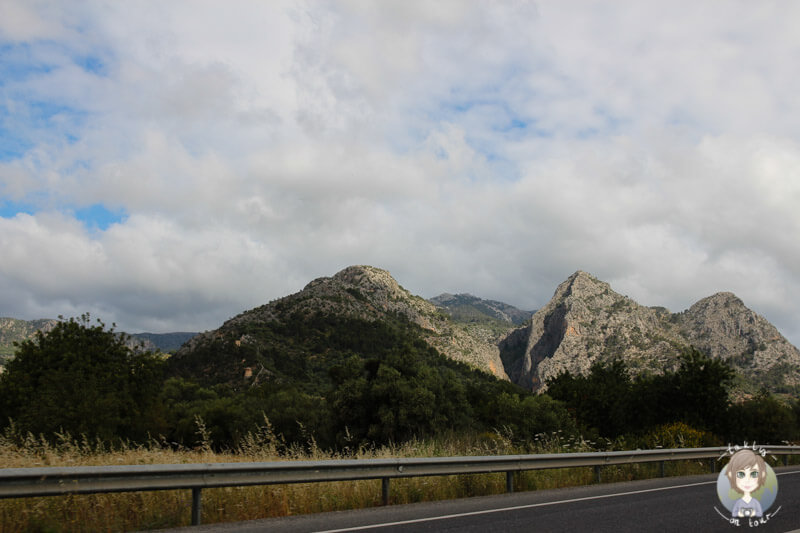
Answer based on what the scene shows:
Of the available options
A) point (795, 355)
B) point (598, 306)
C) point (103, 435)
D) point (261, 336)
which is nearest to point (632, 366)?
point (598, 306)

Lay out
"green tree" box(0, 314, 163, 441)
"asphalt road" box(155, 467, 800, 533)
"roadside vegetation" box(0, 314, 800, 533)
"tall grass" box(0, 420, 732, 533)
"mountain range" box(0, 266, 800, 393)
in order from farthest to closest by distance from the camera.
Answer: "mountain range" box(0, 266, 800, 393) < "green tree" box(0, 314, 163, 441) < "roadside vegetation" box(0, 314, 800, 533) < "asphalt road" box(155, 467, 800, 533) < "tall grass" box(0, 420, 732, 533)

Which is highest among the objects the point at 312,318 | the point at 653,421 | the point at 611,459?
the point at 312,318

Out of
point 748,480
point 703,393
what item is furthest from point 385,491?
point 703,393

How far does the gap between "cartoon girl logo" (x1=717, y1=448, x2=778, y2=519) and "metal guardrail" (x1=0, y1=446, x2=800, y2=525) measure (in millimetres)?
881

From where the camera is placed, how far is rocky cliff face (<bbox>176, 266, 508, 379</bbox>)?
136750 mm

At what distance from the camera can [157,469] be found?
6.77 meters

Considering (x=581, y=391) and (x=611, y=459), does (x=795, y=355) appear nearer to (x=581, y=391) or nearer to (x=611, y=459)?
(x=581, y=391)

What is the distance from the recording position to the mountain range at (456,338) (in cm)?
10719

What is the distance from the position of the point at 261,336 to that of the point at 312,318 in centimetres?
1875

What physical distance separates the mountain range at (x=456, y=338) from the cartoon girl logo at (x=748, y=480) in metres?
94.4

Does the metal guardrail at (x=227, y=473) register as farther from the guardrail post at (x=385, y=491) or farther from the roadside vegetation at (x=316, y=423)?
the roadside vegetation at (x=316, y=423)

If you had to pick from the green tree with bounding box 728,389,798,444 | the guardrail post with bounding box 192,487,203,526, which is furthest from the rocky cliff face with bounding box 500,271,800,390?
the guardrail post with bounding box 192,487,203,526

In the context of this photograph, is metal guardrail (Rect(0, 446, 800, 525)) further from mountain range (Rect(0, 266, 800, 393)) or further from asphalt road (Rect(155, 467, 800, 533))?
mountain range (Rect(0, 266, 800, 393))

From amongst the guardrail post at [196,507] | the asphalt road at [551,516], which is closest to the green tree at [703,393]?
the asphalt road at [551,516]
